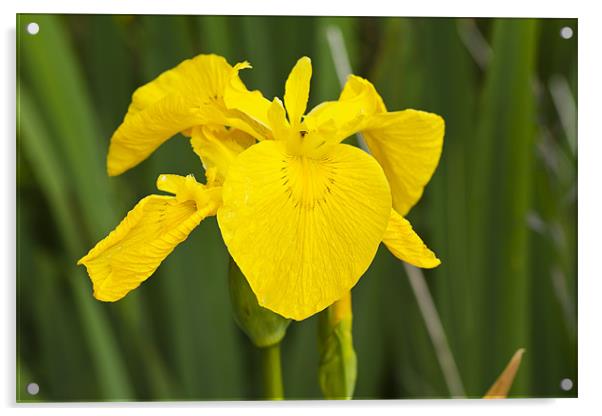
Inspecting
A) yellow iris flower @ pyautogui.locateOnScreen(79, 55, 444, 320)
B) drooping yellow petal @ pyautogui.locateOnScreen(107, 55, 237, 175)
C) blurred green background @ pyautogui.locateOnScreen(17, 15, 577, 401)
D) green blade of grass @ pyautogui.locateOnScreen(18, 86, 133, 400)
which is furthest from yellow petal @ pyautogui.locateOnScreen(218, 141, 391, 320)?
green blade of grass @ pyautogui.locateOnScreen(18, 86, 133, 400)

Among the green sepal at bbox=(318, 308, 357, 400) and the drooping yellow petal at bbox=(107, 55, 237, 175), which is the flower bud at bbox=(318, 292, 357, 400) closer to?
the green sepal at bbox=(318, 308, 357, 400)

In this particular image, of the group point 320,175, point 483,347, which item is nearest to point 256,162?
point 320,175

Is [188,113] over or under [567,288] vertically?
over

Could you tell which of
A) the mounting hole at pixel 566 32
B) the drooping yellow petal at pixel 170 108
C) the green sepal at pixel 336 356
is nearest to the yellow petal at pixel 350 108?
the drooping yellow petal at pixel 170 108

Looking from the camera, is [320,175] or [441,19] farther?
[441,19]

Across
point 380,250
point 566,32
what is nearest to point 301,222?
point 380,250

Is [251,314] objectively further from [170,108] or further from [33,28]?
[33,28]

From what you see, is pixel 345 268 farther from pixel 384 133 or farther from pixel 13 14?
pixel 13 14
